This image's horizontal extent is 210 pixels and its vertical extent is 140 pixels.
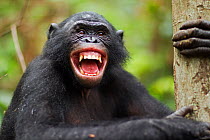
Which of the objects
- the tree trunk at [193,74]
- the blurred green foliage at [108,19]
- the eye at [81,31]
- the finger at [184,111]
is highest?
the blurred green foliage at [108,19]

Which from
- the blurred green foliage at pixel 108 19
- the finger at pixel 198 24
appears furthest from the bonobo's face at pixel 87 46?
the blurred green foliage at pixel 108 19

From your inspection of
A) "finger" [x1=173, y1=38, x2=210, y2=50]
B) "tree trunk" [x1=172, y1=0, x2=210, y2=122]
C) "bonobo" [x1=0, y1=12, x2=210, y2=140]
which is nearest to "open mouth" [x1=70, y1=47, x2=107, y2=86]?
"bonobo" [x1=0, y1=12, x2=210, y2=140]

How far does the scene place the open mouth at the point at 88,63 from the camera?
195 inches

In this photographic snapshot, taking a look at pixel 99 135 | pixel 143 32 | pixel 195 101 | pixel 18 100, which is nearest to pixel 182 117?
pixel 195 101

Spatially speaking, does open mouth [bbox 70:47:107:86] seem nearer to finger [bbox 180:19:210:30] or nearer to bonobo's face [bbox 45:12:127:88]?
bonobo's face [bbox 45:12:127:88]

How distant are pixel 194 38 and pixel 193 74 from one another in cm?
40

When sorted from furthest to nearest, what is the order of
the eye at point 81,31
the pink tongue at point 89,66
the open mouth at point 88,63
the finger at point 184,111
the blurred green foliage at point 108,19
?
the blurred green foliage at point 108,19 < the eye at point 81,31 < the pink tongue at point 89,66 < the open mouth at point 88,63 < the finger at point 184,111

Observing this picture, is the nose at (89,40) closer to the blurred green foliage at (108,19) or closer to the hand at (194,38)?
the hand at (194,38)

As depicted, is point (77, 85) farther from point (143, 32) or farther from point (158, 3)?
point (143, 32)

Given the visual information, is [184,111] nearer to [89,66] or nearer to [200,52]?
[200,52]

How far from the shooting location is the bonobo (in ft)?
13.2

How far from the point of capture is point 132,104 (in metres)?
5.75

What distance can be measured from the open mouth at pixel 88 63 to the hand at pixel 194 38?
49.7 inches

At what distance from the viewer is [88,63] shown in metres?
5.20
